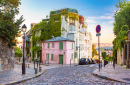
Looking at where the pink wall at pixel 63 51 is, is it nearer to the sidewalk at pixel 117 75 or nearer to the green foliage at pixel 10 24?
the green foliage at pixel 10 24

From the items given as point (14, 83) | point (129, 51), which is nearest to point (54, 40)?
point (129, 51)

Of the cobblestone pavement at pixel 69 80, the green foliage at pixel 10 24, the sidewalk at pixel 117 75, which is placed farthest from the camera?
the green foliage at pixel 10 24

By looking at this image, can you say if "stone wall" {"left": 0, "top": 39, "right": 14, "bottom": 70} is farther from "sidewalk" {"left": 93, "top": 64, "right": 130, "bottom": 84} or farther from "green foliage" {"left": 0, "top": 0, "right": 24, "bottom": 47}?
"sidewalk" {"left": 93, "top": 64, "right": 130, "bottom": 84}

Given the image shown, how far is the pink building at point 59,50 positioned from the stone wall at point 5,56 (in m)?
16.0

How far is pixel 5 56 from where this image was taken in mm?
16906

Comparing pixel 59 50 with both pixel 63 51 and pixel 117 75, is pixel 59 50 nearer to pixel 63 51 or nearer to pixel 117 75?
pixel 63 51

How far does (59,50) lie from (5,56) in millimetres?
18168

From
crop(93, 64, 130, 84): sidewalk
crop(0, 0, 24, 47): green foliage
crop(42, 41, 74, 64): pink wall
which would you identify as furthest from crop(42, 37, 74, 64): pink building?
crop(93, 64, 130, 84): sidewalk

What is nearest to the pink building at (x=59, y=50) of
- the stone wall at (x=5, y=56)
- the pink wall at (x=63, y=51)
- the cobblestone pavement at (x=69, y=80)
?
the pink wall at (x=63, y=51)

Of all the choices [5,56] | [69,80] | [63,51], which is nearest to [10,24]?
[5,56]

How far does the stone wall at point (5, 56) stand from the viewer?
53.6 ft

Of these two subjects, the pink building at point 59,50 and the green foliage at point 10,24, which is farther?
the pink building at point 59,50

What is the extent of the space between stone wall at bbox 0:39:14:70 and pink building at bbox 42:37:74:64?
16.0m

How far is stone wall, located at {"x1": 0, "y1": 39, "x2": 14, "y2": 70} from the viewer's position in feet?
53.6
